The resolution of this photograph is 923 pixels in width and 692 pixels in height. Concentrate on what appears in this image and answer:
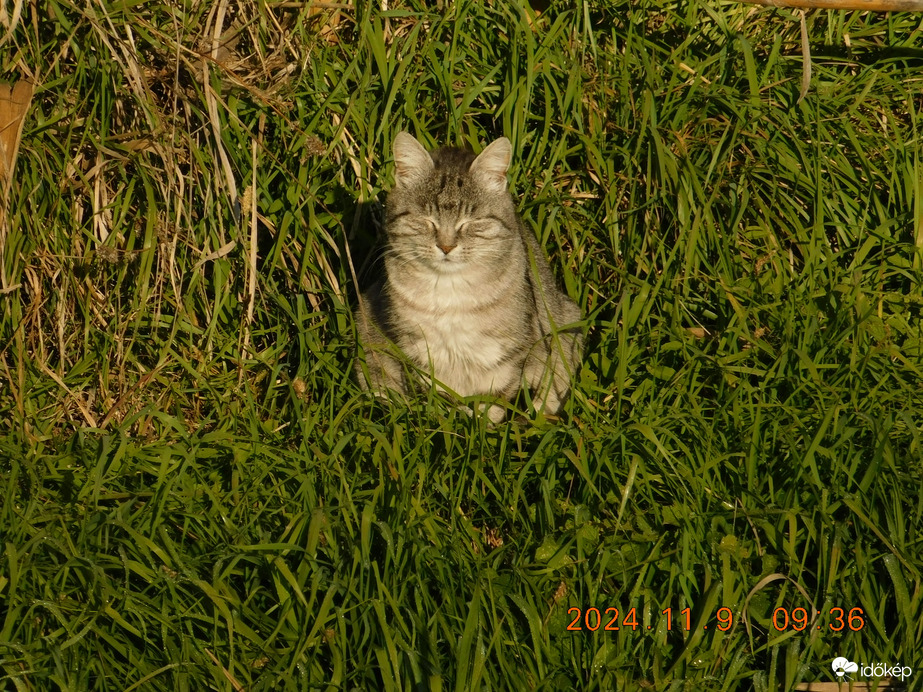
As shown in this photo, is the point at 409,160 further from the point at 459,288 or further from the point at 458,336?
the point at 458,336

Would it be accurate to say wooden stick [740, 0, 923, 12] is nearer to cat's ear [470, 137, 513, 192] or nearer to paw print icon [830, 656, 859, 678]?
cat's ear [470, 137, 513, 192]

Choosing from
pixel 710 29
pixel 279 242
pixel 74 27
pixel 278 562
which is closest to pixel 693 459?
pixel 278 562

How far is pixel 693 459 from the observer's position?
339 cm

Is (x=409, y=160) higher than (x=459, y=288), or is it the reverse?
(x=409, y=160)

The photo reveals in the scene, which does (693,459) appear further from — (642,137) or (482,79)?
(482,79)

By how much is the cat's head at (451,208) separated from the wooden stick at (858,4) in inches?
48.6

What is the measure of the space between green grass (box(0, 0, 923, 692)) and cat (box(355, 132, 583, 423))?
0.72 feet

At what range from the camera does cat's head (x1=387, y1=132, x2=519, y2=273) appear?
12.9 ft
